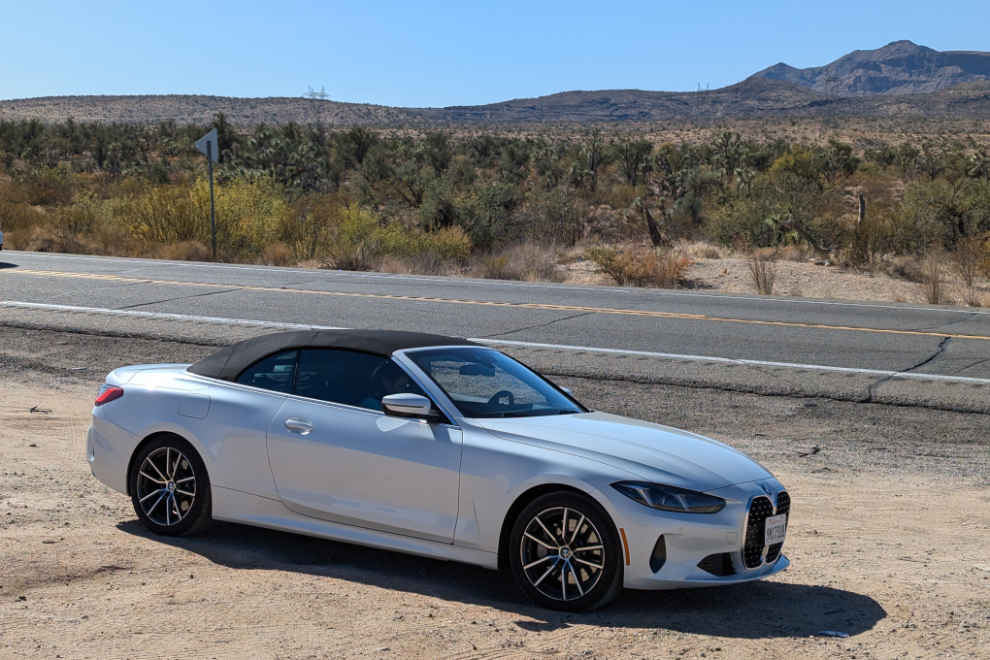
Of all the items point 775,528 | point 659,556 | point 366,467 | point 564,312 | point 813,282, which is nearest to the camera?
point 659,556

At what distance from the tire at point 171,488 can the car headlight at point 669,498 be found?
8.46 feet

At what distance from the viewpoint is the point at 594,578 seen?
514 cm

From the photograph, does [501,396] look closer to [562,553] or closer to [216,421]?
[562,553]

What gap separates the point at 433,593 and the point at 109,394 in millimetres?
2605

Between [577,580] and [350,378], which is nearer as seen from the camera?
[577,580]

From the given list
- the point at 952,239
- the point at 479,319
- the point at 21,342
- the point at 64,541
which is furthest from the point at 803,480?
the point at 952,239

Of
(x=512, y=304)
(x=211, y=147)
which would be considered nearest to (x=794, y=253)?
(x=512, y=304)

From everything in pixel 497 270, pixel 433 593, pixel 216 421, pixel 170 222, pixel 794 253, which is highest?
pixel 170 222

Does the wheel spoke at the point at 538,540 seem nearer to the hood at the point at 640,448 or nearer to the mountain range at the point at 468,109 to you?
the hood at the point at 640,448

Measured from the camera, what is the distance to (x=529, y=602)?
17.5 feet

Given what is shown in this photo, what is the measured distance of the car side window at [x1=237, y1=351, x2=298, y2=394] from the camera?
→ 20.4 feet

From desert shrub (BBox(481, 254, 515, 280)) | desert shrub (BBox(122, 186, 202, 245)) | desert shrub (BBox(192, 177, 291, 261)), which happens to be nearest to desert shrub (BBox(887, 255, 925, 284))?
desert shrub (BBox(481, 254, 515, 280))

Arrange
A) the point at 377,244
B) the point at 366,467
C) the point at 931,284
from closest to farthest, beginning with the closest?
the point at 366,467 < the point at 931,284 < the point at 377,244

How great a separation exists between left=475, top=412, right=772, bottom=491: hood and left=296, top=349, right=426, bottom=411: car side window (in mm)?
611
